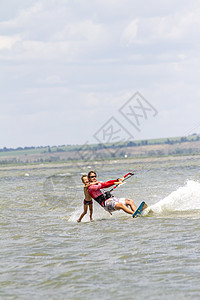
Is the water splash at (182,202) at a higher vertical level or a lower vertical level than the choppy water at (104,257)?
higher

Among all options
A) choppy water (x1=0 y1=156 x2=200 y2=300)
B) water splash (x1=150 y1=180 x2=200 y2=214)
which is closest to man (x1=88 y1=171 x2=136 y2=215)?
choppy water (x1=0 y1=156 x2=200 y2=300)

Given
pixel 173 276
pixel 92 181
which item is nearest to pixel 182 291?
pixel 173 276

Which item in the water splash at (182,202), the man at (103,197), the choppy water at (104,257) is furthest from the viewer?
the water splash at (182,202)

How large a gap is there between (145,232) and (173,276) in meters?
4.14

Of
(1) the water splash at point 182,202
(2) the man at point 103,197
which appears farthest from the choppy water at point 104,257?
(2) the man at point 103,197

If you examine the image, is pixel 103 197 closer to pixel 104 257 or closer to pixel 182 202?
pixel 182 202

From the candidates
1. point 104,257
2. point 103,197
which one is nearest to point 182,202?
point 103,197

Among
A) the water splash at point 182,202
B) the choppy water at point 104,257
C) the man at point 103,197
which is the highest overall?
the man at point 103,197

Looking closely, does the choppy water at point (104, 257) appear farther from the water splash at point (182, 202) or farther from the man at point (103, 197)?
the man at point (103, 197)

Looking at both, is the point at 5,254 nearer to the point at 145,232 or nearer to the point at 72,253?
the point at 72,253

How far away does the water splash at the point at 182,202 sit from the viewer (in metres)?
16.1

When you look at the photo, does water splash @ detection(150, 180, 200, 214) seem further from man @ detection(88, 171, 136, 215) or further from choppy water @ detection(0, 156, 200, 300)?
man @ detection(88, 171, 136, 215)

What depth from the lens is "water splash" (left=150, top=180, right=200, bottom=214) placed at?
16.1m

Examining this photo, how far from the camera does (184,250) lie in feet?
31.6
